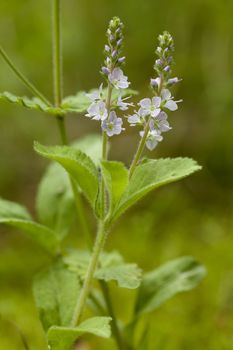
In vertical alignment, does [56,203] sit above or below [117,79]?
below

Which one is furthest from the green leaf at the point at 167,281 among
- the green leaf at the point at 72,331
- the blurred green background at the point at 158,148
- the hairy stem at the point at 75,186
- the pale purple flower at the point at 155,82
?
the pale purple flower at the point at 155,82

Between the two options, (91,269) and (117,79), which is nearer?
(117,79)

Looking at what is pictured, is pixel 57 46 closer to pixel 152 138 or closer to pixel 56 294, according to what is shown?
pixel 152 138

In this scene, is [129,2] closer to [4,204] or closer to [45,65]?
[45,65]

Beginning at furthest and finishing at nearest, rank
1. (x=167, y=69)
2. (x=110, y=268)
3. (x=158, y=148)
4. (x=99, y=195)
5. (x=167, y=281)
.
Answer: (x=158, y=148)
(x=167, y=281)
(x=110, y=268)
(x=99, y=195)
(x=167, y=69)

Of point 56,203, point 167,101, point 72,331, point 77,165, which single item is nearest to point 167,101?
point 167,101
